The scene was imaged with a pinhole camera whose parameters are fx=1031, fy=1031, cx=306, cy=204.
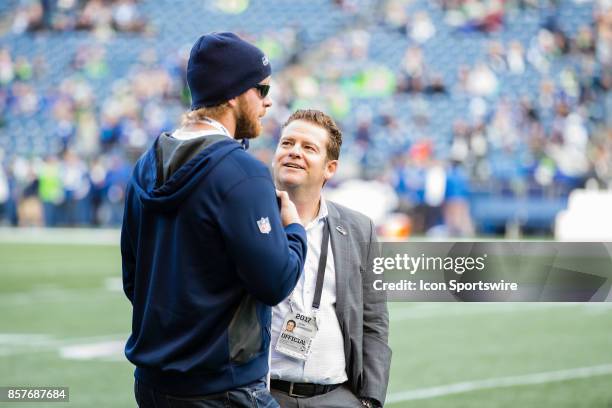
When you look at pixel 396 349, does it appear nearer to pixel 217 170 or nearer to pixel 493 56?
pixel 217 170

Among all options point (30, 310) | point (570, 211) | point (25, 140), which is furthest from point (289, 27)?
point (30, 310)

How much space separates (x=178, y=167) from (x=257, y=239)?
0.32 m

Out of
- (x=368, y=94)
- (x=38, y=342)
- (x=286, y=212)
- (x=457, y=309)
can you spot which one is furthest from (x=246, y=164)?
(x=368, y=94)

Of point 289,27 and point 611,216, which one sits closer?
point 611,216

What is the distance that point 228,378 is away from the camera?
9.46ft

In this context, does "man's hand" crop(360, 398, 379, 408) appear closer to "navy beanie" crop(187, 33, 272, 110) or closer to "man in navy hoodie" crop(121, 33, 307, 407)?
"man in navy hoodie" crop(121, 33, 307, 407)

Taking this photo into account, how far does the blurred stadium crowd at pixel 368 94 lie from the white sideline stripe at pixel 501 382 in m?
12.7

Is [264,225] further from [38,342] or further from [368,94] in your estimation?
[368,94]

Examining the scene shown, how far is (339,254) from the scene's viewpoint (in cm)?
355

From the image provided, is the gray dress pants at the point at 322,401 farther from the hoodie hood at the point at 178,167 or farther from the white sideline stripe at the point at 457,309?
the white sideline stripe at the point at 457,309

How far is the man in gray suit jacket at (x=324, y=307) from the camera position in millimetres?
3467

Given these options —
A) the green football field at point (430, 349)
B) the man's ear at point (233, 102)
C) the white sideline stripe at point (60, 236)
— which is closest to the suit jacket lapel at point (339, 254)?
the man's ear at point (233, 102)

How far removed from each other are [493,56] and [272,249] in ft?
80.6

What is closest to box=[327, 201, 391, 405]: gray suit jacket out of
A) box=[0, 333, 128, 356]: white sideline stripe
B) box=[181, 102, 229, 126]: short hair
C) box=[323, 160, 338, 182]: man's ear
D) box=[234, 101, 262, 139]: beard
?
box=[323, 160, 338, 182]: man's ear
